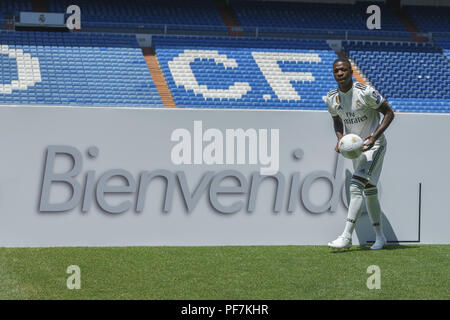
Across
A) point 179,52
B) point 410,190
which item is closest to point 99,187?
point 410,190

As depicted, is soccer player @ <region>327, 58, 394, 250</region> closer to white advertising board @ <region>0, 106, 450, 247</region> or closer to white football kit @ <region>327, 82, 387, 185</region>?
white football kit @ <region>327, 82, 387, 185</region>

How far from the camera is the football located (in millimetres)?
6035

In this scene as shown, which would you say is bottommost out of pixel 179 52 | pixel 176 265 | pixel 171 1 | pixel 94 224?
pixel 176 265

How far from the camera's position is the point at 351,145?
6.04 metres

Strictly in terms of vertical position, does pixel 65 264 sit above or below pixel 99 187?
below

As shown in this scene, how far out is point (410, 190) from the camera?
6891 millimetres

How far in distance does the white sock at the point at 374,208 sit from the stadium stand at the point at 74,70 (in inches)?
515

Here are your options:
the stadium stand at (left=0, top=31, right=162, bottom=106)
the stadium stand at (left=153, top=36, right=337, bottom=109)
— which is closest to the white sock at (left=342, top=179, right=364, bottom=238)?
the stadium stand at (left=0, top=31, right=162, bottom=106)

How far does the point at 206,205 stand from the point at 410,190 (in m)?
2.03

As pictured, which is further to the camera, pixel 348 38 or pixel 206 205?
pixel 348 38

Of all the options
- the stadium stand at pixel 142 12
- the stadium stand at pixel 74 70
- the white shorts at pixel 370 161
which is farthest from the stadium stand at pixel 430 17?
the white shorts at pixel 370 161

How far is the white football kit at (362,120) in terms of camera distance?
6145mm

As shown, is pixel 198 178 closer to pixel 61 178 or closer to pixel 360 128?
pixel 61 178

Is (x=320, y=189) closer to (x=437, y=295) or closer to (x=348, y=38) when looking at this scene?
(x=437, y=295)
